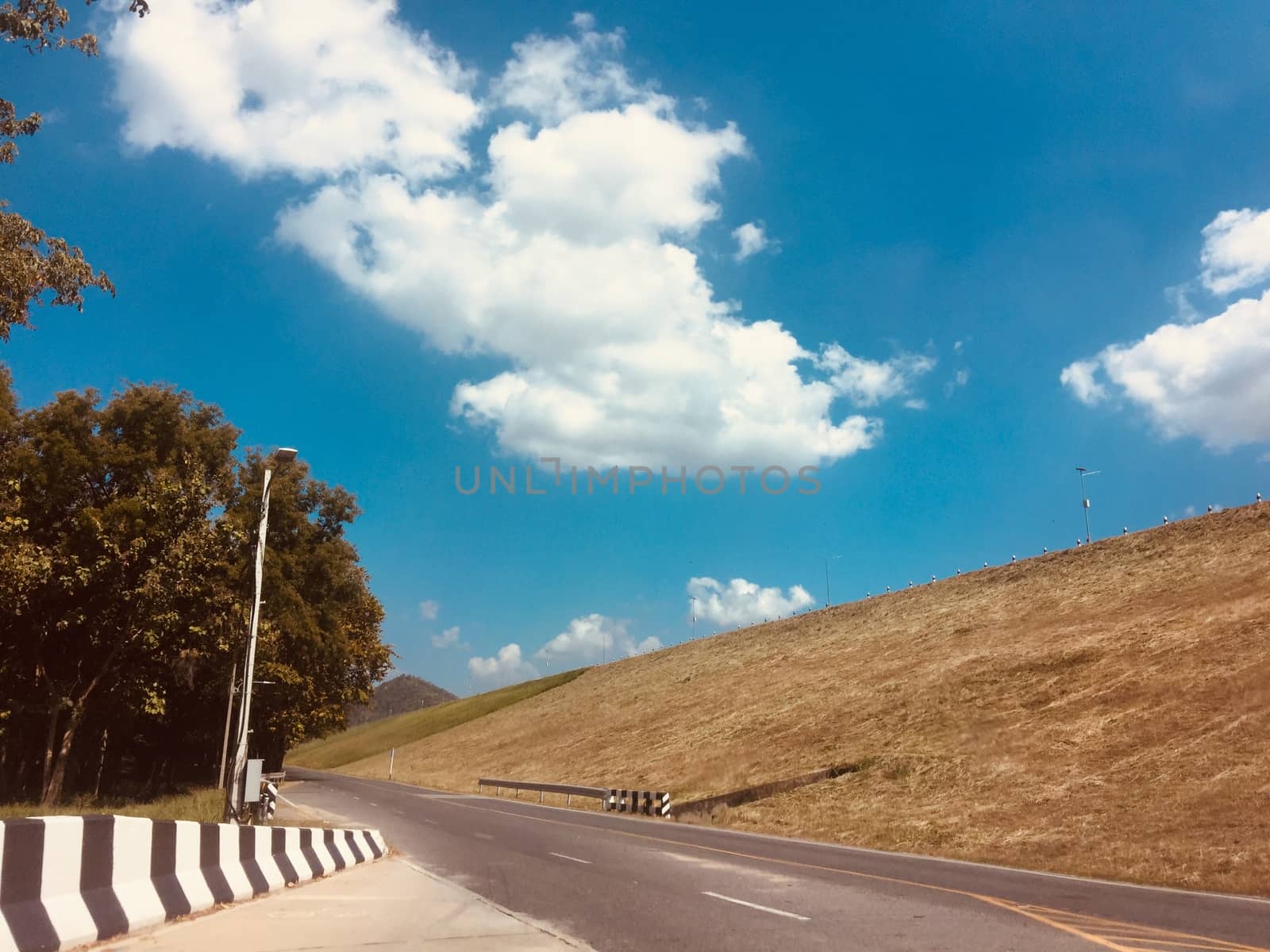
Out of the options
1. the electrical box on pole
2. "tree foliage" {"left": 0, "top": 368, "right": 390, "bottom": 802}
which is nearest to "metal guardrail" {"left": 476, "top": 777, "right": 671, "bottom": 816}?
"tree foliage" {"left": 0, "top": 368, "right": 390, "bottom": 802}

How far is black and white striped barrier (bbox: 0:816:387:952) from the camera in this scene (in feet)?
19.5

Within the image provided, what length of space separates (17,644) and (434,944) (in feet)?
91.4

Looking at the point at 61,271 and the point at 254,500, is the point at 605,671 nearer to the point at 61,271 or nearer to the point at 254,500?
the point at 254,500

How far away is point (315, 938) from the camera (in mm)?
8008

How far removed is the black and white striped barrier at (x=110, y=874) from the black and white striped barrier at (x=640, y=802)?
2697cm

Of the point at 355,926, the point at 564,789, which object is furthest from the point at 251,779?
the point at 564,789

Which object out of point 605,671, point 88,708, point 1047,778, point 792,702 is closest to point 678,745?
point 792,702

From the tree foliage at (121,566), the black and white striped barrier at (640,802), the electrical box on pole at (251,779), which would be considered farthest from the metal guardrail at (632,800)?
the electrical box on pole at (251,779)

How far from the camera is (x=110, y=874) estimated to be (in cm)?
706

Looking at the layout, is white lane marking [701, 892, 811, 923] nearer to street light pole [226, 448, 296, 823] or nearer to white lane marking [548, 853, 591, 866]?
white lane marking [548, 853, 591, 866]

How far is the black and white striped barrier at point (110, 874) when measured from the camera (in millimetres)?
5949

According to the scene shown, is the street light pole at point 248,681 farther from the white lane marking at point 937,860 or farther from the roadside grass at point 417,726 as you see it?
the roadside grass at point 417,726

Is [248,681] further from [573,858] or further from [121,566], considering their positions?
[121,566]

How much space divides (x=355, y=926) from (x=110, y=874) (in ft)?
→ 8.68
